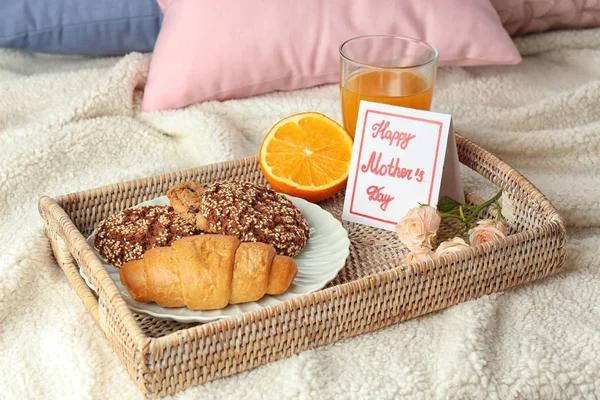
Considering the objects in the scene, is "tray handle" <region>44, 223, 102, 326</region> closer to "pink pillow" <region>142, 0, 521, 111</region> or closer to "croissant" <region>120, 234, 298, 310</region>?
"croissant" <region>120, 234, 298, 310</region>

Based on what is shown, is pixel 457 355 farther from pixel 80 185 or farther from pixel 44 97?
pixel 44 97

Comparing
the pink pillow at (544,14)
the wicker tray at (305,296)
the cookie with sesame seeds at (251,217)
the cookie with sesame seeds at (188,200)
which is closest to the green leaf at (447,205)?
the wicker tray at (305,296)

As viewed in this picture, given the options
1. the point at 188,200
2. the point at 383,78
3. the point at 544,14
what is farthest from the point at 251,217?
the point at 544,14

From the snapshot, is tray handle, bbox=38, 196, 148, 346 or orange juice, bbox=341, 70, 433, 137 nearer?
tray handle, bbox=38, 196, 148, 346

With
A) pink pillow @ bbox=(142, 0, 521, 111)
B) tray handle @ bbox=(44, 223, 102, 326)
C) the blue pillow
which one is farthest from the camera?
the blue pillow

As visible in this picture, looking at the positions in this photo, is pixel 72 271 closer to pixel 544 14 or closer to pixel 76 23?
pixel 76 23

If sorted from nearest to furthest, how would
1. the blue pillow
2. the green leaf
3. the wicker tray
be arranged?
the wicker tray < the green leaf < the blue pillow

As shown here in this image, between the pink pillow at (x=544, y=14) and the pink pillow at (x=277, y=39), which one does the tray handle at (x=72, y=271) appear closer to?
the pink pillow at (x=277, y=39)

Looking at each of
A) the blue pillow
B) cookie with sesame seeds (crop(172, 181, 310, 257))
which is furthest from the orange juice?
the blue pillow
